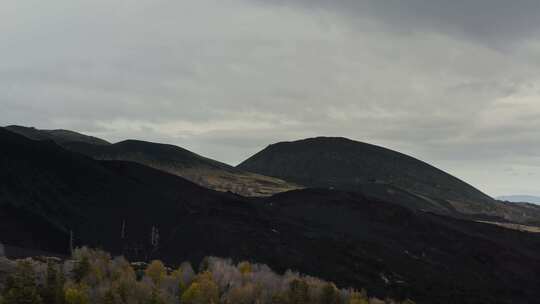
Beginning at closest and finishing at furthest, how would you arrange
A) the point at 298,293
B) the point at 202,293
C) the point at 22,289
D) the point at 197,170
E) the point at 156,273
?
1. the point at 22,289
2. the point at 202,293
3. the point at 298,293
4. the point at 156,273
5. the point at 197,170

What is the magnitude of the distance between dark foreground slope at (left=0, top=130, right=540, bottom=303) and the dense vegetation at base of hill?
1464 centimetres

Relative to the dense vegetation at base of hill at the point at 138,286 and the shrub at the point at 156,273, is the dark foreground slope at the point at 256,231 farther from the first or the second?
the shrub at the point at 156,273

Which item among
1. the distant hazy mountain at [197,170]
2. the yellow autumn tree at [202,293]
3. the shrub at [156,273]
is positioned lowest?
the yellow autumn tree at [202,293]

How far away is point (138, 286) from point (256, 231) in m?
34.6

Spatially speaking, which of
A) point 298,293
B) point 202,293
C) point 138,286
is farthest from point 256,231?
point 138,286

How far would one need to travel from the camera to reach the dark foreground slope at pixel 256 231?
65000 mm

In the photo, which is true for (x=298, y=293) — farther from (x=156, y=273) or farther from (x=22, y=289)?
(x=22, y=289)

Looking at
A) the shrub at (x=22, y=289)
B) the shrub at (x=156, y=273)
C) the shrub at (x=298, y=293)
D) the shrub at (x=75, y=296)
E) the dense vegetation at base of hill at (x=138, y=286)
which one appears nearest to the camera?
the shrub at (x=22, y=289)

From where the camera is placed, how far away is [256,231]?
74438 mm

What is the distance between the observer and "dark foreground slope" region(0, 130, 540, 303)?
65.0 metres

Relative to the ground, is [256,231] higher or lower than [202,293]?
higher

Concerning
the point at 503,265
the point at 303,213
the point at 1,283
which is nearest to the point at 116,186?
the point at 303,213

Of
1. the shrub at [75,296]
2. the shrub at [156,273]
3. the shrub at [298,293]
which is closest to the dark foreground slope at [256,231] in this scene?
the shrub at [156,273]

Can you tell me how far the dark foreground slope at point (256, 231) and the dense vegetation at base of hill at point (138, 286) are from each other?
14.6 metres
